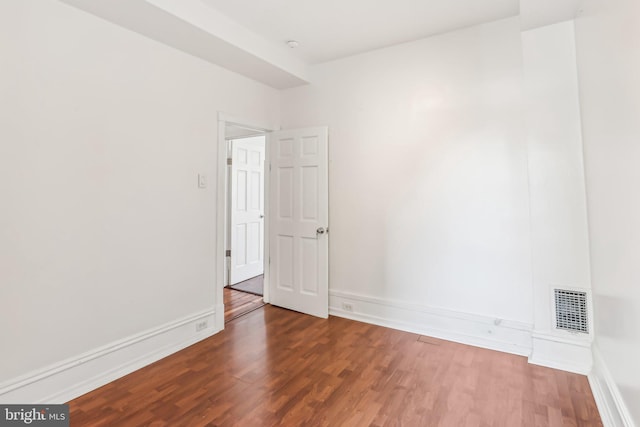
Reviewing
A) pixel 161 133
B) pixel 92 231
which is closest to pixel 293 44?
pixel 161 133

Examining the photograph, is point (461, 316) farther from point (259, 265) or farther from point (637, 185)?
point (259, 265)

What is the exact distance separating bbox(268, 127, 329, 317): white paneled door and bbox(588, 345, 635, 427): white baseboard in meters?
2.19

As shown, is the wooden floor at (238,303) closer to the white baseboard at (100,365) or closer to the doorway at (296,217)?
the doorway at (296,217)

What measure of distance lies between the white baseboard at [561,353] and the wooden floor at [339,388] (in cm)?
8

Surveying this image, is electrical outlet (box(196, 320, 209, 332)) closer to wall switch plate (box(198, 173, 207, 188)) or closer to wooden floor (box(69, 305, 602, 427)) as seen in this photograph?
wooden floor (box(69, 305, 602, 427))

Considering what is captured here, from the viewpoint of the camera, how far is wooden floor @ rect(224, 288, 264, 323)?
3486 millimetres

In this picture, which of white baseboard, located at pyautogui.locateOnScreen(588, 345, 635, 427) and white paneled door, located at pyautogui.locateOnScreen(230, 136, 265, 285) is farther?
white paneled door, located at pyautogui.locateOnScreen(230, 136, 265, 285)

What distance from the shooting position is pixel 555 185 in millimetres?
2352

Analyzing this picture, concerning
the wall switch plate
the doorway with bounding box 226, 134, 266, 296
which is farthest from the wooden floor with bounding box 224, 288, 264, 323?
the wall switch plate

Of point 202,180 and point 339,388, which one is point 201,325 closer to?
point 202,180

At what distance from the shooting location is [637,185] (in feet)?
4.28

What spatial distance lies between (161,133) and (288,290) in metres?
2.10

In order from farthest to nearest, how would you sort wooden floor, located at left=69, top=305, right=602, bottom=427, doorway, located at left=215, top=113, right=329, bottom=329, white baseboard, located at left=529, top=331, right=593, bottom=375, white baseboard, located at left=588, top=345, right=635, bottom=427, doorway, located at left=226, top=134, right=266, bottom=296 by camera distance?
doorway, located at left=226, top=134, right=266, bottom=296 < doorway, located at left=215, top=113, right=329, bottom=329 < white baseboard, located at left=529, top=331, right=593, bottom=375 < wooden floor, located at left=69, top=305, right=602, bottom=427 < white baseboard, located at left=588, top=345, right=635, bottom=427

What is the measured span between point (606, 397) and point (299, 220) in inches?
108
